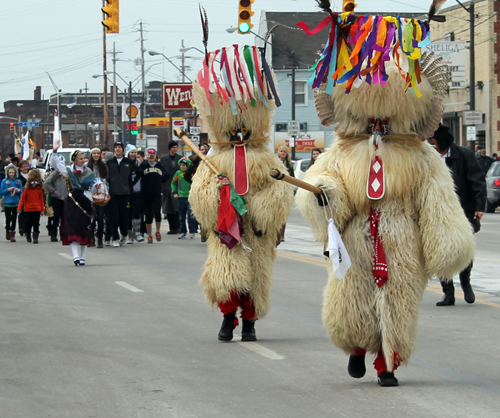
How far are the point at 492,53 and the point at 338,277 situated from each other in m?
37.1

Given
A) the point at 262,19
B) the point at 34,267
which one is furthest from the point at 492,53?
the point at 34,267

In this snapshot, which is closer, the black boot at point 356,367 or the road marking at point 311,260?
the black boot at point 356,367

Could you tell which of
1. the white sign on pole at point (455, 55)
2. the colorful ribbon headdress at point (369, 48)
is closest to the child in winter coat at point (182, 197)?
the colorful ribbon headdress at point (369, 48)

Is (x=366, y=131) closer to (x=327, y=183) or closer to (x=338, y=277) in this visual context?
(x=327, y=183)

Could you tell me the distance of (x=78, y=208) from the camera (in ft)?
46.7

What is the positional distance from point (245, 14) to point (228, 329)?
10.3 meters

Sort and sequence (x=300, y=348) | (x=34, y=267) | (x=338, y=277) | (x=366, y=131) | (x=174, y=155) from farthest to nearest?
(x=174, y=155), (x=34, y=267), (x=300, y=348), (x=366, y=131), (x=338, y=277)

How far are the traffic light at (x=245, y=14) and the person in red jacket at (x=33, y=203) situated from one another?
622 centimetres

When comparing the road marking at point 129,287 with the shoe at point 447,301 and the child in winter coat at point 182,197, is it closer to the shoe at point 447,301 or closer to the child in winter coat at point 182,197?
the shoe at point 447,301

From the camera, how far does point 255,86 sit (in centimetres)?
783

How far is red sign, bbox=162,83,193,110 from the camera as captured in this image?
47.9 meters

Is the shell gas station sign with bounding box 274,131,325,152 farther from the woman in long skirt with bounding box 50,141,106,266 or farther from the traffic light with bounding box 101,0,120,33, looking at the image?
the woman in long skirt with bounding box 50,141,106,266

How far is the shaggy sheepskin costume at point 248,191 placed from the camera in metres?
7.72

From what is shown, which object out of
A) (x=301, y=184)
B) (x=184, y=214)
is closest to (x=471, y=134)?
(x=184, y=214)
